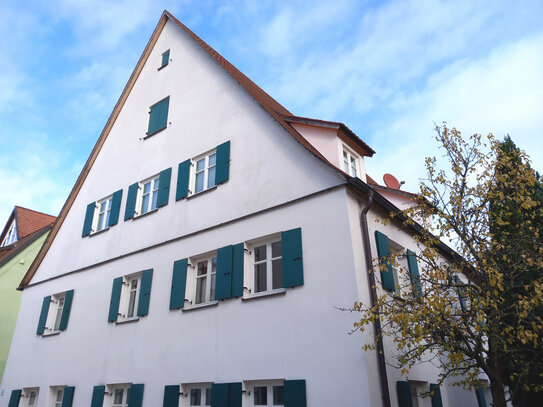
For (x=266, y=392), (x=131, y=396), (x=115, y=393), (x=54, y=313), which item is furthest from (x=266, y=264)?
(x=54, y=313)

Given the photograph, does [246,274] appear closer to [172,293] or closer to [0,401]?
[172,293]

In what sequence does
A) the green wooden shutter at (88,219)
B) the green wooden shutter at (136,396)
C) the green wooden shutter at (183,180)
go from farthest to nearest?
the green wooden shutter at (88,219), the green wooden shutter at (183,180), the green wooden shutter at (136,396)

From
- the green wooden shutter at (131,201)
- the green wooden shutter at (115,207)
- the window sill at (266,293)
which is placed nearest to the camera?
the window sill at (266,293)

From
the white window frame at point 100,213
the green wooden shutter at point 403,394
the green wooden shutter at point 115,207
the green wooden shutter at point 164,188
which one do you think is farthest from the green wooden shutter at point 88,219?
the green wooden shutter at point 403,394

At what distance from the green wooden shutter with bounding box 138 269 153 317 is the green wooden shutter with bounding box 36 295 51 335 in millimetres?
5163

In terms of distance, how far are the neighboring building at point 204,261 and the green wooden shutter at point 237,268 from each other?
0.11 ft

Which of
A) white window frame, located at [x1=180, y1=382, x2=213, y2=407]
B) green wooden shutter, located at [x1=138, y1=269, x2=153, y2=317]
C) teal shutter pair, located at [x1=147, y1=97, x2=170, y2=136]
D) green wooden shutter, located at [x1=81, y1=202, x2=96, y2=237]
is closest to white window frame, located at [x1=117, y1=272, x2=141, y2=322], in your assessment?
green wooden shutter, located at [x1=138, y1=269, x2=153, y2=317]

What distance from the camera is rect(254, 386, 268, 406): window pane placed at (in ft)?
26.5

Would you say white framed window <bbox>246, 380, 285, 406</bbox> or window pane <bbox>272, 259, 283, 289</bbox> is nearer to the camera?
white framed window <bbox>246, 380, 285, 406</bbox>

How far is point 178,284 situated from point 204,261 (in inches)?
32.6

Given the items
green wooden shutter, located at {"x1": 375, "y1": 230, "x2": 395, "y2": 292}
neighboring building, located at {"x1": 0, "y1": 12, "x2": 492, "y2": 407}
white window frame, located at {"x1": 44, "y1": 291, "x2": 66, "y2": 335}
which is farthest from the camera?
white window frame, located at {"x1": 44, "y1": 291, "x2": 66, "y2": 335}

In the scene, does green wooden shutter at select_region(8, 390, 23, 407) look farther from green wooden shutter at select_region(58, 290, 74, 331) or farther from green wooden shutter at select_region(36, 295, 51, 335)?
green wooden shutter at select_region(58, 290, 74, 331)

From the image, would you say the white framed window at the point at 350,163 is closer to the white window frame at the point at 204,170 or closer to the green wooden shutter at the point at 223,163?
the green wooden shutter at the point at 223,163

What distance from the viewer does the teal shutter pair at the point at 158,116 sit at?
544 inches
